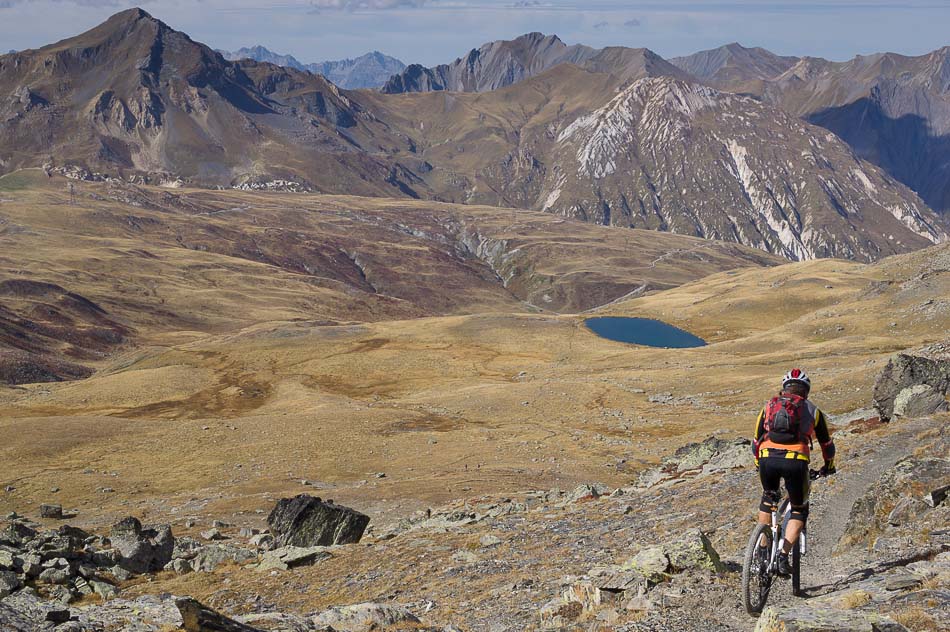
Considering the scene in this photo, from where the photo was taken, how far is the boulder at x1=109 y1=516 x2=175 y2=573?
3016 centimetres

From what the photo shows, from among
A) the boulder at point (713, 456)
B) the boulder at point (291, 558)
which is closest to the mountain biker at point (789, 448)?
the boulder at point (291, 558)

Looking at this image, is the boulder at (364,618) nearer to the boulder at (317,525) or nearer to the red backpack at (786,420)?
the red backpack at (786,420)

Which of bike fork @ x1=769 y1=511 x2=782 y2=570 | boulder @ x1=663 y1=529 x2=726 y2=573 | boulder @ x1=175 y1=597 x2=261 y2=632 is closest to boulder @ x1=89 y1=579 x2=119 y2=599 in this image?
boulder @ x1=175 y1=597 x2=261 y2=632

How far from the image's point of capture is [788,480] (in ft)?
50.8

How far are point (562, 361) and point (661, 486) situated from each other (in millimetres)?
74335

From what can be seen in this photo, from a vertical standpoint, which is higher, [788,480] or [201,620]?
[788,480]

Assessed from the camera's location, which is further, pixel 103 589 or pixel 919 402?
pixel 919 402

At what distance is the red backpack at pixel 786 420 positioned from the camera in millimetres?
15352

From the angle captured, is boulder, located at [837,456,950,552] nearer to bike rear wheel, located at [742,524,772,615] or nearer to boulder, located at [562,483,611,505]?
bike rear wheel, located at [742,524,772,615]

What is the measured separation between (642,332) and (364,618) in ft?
444

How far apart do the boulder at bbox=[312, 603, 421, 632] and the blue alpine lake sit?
11810cm

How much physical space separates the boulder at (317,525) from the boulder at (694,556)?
18443mm

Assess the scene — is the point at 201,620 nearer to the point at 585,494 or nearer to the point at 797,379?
the point at 797,379

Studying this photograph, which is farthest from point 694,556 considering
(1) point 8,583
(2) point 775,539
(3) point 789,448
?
(1) point 8,583
